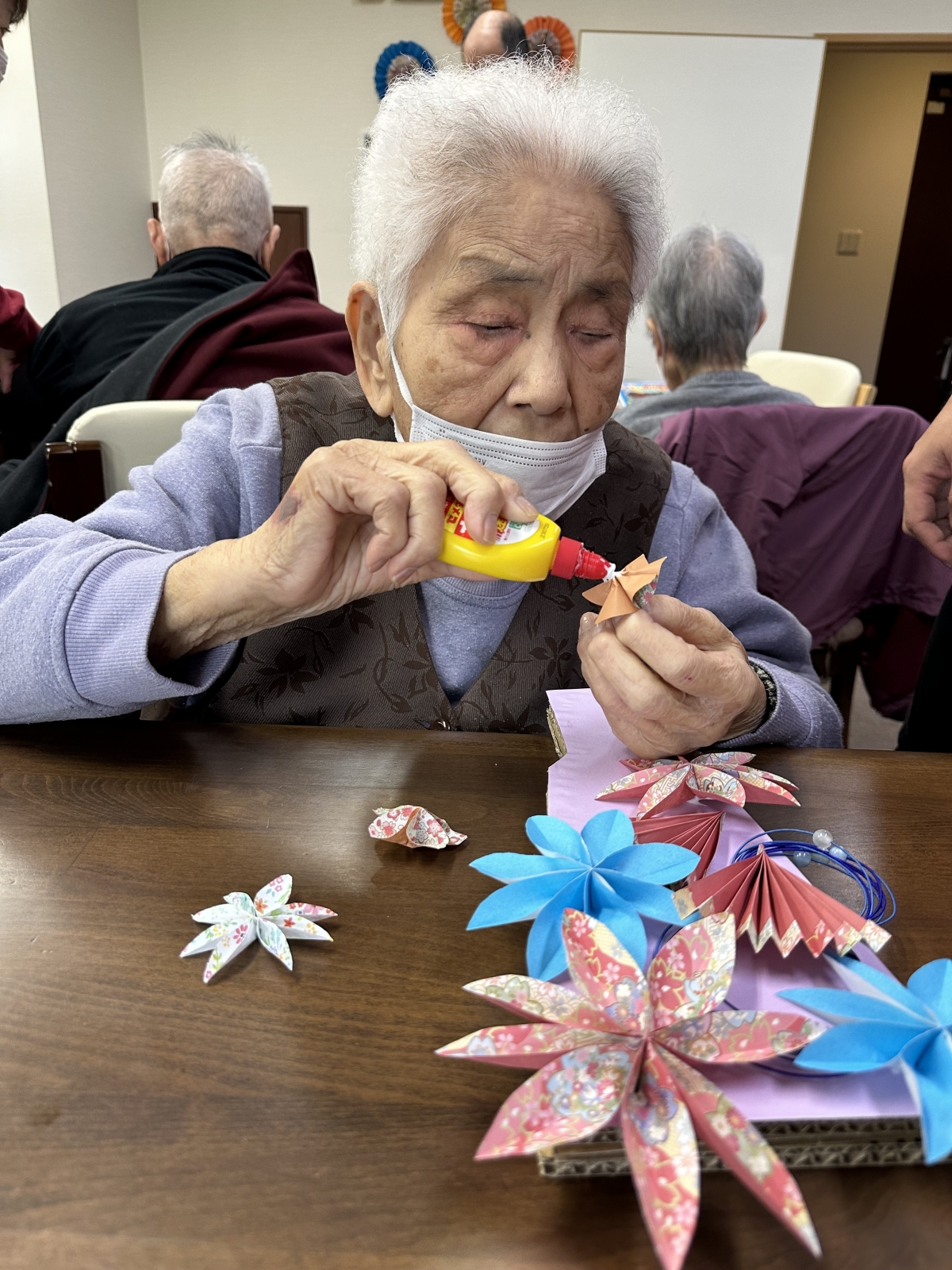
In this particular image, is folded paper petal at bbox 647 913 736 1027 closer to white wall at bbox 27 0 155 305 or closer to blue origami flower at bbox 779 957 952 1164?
blue origami flower at bbox 779 957 952 1164

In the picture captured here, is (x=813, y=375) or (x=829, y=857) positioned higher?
(x=813, y=375)

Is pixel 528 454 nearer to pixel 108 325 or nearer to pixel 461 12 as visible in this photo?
pixel 108 325

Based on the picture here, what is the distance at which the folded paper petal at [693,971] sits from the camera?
0.55 meters

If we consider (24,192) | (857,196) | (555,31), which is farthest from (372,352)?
(857,196)

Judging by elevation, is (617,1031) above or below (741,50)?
below

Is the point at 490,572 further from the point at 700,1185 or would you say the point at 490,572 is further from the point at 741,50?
the point at 741,50

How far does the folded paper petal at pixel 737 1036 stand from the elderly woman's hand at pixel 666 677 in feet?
1.39

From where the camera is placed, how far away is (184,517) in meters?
1.23

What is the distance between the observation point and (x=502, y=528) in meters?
0.90

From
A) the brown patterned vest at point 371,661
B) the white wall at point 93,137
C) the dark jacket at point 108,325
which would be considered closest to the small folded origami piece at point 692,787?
the brown patterned vest at point 371,661

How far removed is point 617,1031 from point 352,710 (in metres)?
0.75

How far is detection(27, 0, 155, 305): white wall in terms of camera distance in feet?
15.5

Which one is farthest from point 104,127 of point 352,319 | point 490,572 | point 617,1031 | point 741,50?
point 617,1031

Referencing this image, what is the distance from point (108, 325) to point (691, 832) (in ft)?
8.54
